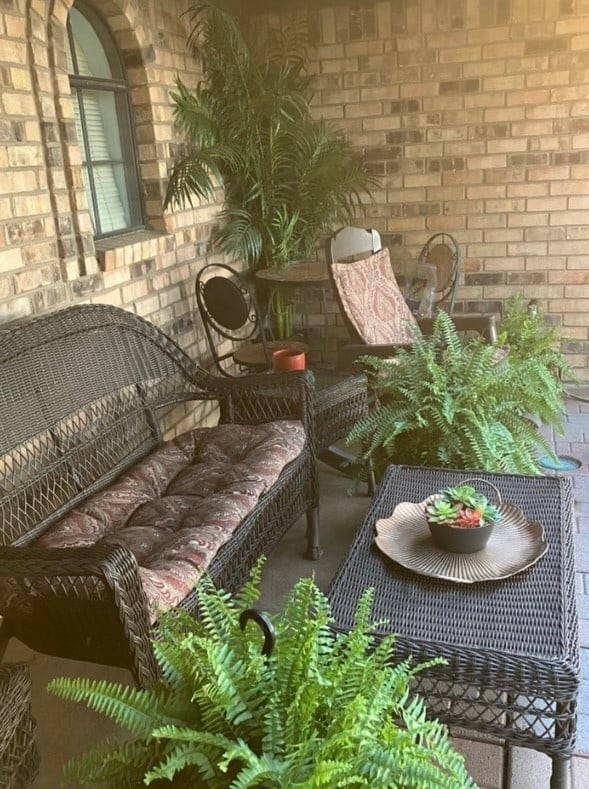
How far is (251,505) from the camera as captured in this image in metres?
2.10

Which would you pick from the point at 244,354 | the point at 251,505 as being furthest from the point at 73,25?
the point at 251,505

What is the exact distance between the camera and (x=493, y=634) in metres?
1.50

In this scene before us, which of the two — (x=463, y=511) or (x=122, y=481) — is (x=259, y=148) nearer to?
(x=122, y=481)

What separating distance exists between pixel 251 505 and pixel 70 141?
4.81 ft

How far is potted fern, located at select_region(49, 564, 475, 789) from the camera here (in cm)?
104

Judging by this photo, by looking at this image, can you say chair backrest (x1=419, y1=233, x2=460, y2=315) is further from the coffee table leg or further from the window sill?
the coffee table leg

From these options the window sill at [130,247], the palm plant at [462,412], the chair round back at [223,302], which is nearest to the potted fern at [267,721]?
the palm plant at [462,412]

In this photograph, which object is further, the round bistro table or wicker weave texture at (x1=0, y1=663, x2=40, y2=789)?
the round bistro table

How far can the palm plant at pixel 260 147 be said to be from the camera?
140 inches

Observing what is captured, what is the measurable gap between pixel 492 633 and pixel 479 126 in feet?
11.1

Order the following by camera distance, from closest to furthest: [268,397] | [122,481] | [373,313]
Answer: [122,481] < [268,397] < [373,313]

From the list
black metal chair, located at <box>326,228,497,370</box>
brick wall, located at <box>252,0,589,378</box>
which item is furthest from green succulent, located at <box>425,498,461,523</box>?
brick wall, located at <box>252,0,589,378</box>

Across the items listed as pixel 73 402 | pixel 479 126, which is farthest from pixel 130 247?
pixel 479 126

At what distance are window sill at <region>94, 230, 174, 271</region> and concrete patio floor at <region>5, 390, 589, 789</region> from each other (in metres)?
1.27
